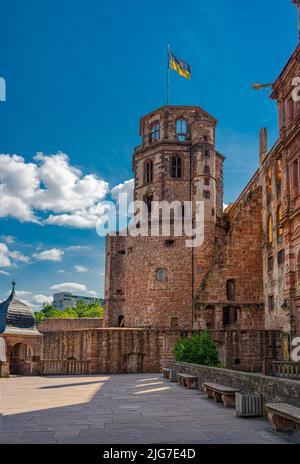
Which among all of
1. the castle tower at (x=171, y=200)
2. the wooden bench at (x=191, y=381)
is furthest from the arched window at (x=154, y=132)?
the wooden bench at (x=191, y=381)

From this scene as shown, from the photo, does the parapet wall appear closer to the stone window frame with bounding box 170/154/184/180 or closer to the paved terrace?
the paved terrace

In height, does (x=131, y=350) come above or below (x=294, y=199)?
below

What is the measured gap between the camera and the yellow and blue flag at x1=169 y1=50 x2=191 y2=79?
38.3 m

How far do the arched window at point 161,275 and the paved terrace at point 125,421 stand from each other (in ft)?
69.3

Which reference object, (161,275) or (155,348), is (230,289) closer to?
(161,275)

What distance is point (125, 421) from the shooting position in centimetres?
927

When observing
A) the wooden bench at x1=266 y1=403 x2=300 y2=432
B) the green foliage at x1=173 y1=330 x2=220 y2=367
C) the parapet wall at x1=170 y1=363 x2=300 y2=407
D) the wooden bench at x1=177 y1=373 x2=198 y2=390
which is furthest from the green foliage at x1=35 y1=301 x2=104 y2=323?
the wooden bench at x1=266 y1=403 x2=300 y2=432

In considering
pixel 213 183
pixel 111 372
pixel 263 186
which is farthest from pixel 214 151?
pixel 111 372

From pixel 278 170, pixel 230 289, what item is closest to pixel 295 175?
pixel 278 170

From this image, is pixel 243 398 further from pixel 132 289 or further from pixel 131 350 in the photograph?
pixel 132 289

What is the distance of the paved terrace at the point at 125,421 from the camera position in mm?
7629
